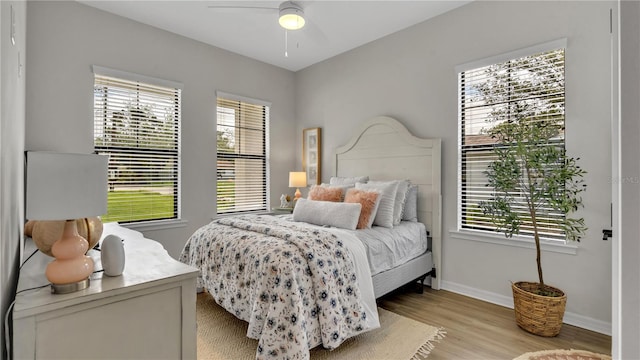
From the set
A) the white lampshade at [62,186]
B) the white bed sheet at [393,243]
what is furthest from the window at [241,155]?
the white lampshade at [62,186]

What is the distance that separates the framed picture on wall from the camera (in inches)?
184

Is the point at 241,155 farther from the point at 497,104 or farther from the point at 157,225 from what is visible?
the point at 497,104

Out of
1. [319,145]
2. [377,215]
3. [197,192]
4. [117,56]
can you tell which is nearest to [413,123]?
[377,215]

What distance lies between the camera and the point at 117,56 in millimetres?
3336

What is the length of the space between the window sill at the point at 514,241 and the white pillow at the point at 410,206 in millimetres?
413

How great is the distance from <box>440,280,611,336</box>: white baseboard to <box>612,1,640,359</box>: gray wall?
249 cm

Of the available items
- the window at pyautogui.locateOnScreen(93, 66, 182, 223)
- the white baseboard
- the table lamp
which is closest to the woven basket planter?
the white baseboard

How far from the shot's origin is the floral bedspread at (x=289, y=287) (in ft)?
6.08

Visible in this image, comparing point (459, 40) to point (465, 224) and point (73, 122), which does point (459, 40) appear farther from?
point (73, 122)

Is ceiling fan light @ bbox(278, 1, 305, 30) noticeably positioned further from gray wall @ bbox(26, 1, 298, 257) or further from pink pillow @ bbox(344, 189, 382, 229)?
pink pillow @ bbox(344, 189, 382, 229)

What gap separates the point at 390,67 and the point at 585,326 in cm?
314

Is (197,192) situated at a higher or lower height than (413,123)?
lower

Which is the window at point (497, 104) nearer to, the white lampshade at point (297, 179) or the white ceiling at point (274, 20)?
the white ceiling at point (274, 20)

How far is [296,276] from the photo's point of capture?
6.37ft
